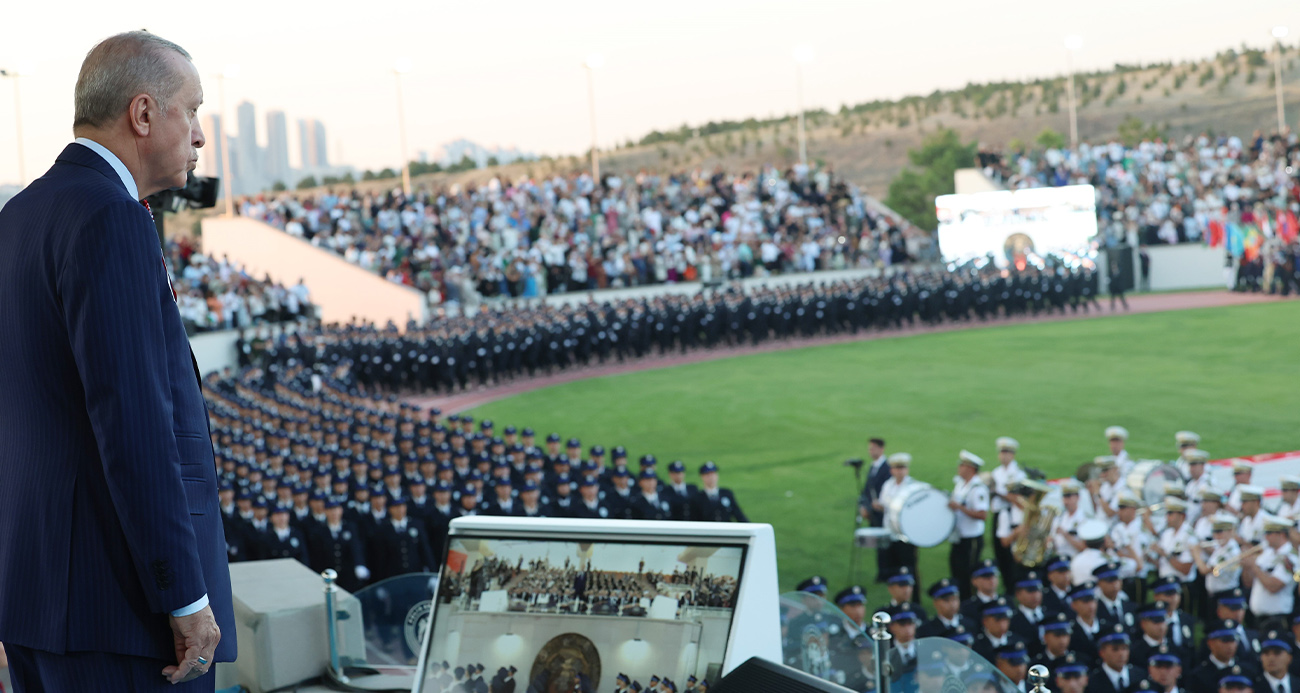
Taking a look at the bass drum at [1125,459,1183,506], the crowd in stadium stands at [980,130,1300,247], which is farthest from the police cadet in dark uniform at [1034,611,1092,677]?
the crowd in stadium stands at [980,130,1300,247]

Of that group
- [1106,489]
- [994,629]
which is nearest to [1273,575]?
[1106,489]

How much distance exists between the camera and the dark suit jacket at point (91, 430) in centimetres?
174

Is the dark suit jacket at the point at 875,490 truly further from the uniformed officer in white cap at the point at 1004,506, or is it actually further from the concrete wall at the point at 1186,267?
the concrete wall at the point at 1186,267

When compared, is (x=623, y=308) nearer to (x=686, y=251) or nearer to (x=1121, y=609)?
(x=686, y=251)

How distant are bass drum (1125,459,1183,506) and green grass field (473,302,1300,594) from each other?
1.81 metres

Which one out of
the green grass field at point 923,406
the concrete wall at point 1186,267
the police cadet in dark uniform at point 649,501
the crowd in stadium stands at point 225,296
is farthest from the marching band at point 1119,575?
the concrete wall at point 1186,267

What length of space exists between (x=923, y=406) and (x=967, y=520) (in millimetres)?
8091

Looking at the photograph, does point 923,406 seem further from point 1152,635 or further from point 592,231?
point 592,231

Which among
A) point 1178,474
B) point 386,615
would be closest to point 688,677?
point 386,615

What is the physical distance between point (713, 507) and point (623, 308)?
585 inches

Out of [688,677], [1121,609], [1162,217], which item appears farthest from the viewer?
[1162,217]

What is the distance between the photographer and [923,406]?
17344mm

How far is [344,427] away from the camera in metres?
12.9

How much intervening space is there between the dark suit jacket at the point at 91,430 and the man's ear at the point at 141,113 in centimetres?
8
